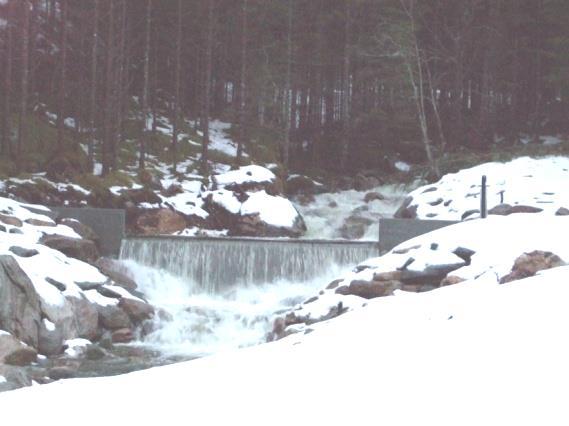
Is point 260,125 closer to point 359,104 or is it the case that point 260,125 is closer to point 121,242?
point 359,104

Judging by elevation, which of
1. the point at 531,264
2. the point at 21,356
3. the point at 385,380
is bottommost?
the point at 21,356

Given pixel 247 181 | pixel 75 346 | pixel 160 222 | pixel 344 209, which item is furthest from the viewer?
pixel 344 209

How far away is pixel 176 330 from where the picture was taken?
13.3 metres

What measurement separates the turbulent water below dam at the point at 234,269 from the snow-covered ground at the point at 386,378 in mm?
8405

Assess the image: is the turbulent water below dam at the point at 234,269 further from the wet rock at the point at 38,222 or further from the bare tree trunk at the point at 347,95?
the bare tree trunk at the point at 347,95

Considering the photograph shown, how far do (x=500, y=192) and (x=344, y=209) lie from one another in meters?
8.86

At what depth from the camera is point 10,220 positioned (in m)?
14.6

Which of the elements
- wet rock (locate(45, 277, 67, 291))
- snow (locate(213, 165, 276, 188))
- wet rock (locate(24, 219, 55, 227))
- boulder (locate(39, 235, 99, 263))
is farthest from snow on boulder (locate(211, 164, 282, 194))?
wet rock (locate(45, 277, 67, 291))

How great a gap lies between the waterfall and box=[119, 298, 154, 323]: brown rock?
2.20 m

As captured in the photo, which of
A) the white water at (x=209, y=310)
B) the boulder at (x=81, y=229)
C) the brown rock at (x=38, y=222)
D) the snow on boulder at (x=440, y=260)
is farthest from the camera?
the boulder at (x=81, y=229)

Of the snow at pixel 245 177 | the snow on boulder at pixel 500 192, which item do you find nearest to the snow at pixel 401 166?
the snow at pixel 245 177

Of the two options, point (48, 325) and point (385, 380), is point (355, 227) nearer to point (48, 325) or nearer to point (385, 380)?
point (48, 325)

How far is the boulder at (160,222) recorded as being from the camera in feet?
64.6

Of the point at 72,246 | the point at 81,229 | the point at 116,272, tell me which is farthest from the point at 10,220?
the point at 116,272
